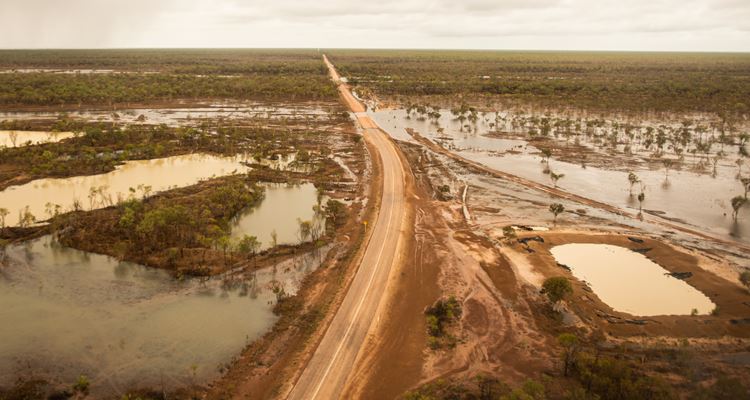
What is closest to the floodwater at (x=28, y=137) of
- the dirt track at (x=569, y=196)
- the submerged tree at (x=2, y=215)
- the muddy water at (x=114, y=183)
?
the muddy water at (x=114, y=183)

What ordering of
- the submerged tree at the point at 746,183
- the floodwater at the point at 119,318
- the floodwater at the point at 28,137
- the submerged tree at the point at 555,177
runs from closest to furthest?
the floodwater at the point at 119,318
the submerged tree at the point at 746,183
the submerged tree at the point at 555,177
the floodwater at the point at 28,137

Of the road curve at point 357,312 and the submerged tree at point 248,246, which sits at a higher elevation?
the submerged tree at point 248,246

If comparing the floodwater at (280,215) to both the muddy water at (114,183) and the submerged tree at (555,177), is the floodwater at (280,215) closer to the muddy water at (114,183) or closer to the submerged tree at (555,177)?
the muddy water at (114,183)

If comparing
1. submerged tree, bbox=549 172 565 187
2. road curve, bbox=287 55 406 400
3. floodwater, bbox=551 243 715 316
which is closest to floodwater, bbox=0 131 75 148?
road curve, bbox=287 55 406 400

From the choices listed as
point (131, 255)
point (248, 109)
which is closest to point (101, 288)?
point (131, 255)

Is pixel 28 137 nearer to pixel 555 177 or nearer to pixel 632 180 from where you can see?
pixel 555 177

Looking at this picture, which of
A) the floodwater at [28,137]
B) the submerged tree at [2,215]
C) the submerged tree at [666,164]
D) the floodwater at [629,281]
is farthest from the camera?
the floodwater at [28,137]

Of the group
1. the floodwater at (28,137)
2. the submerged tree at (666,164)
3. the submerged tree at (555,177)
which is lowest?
the submerged tree at (555,177)

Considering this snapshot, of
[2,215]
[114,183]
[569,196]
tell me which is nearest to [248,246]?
[2,215]
